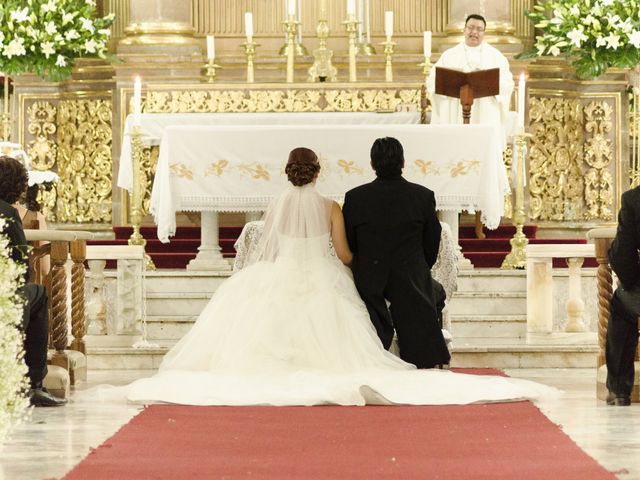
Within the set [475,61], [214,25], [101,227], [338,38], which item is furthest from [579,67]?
[101,227]

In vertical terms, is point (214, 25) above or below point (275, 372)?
above

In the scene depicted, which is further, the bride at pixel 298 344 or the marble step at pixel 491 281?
the marble step at pixel 491 281

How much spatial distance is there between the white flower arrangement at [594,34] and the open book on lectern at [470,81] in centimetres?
154

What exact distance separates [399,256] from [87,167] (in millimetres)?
7166

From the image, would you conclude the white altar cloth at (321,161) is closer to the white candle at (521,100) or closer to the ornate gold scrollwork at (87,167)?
the white candle at (521,100)

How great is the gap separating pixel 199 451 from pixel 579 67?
9.28 metres

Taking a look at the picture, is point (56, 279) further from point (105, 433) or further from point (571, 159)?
point (571, 159)

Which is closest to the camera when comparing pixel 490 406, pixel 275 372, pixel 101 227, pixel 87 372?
pixel 490 406

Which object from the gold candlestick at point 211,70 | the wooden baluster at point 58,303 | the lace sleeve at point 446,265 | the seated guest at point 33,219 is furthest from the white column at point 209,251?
the wooden baluster at point 58,303

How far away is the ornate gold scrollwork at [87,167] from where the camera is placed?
15.9 m

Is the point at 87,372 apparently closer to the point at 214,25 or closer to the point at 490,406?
the point at 490,406

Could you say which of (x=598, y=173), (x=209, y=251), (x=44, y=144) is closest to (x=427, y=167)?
(x=209, y=251)

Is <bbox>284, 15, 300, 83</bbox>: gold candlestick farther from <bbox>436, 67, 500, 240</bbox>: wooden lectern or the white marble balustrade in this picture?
the white marble balustrade

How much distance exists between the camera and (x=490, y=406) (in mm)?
8312
